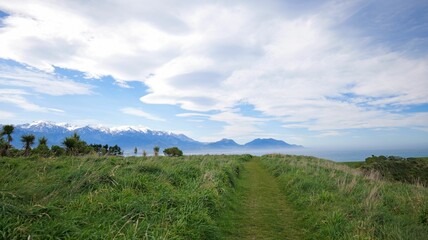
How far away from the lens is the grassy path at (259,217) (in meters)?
9.13

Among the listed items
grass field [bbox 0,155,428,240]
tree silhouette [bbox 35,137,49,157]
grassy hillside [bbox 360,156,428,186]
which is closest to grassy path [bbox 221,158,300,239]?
grass field [bbox 0,155,428,240]

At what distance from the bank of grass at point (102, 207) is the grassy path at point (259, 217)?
0.69m

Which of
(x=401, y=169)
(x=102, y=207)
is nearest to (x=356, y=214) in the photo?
(x=102, y=207)

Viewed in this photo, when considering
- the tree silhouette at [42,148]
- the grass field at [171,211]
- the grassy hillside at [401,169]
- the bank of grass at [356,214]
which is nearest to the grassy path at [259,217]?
the grass field at [171,211]

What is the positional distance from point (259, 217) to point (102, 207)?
234 inches

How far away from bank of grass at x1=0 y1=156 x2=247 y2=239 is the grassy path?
69 centimetres

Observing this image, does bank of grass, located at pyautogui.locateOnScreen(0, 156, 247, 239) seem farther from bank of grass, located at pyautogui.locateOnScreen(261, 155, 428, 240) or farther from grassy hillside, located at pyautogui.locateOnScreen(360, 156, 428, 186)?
grassy hillside, located at pyautogui.locateOnScreen(360, 156, 428, 186)

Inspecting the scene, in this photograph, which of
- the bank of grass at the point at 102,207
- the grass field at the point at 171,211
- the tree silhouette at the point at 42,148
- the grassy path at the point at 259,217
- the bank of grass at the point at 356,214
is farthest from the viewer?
the tree silhouette at the point at 42,148

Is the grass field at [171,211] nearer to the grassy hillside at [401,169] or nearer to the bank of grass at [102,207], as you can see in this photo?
the bank of grass at [102,207]

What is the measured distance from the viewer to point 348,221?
887 centimetres

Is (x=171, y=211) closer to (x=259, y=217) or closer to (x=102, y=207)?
(x=102, y=207)

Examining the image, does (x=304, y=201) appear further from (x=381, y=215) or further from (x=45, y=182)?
(x=45, y=182)

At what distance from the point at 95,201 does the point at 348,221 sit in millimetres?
→ 7617

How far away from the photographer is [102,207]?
777cm
